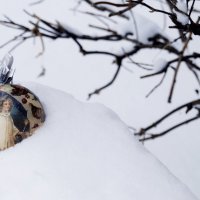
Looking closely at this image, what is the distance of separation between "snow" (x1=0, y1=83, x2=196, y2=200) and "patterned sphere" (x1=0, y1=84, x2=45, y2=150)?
0.06ft

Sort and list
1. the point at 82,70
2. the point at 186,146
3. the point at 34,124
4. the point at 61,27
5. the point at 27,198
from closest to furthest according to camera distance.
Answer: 1. the point at 27,198
2. the point at 34,124
3. the point at 61,27
4. the point at 186,146
5. the point at 82,70

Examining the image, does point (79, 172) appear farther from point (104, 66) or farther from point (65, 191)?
point (104, 66)

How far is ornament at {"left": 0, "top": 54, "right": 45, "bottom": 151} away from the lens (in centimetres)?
109

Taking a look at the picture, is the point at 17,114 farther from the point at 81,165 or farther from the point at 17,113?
the point at 81,165

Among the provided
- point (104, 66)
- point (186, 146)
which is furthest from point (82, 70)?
point (186, 146)

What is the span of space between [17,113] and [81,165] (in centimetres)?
19

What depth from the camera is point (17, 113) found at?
1.10 meters

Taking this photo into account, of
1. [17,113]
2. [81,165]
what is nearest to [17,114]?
[17,113]

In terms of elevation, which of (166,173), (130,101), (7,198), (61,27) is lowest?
(7,198)

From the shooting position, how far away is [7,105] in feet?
3.62

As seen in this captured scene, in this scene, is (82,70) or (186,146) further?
(82,70)

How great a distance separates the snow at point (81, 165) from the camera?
3.37ft

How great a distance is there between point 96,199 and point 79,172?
7cm

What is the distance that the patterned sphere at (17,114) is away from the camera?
1.09 meters
